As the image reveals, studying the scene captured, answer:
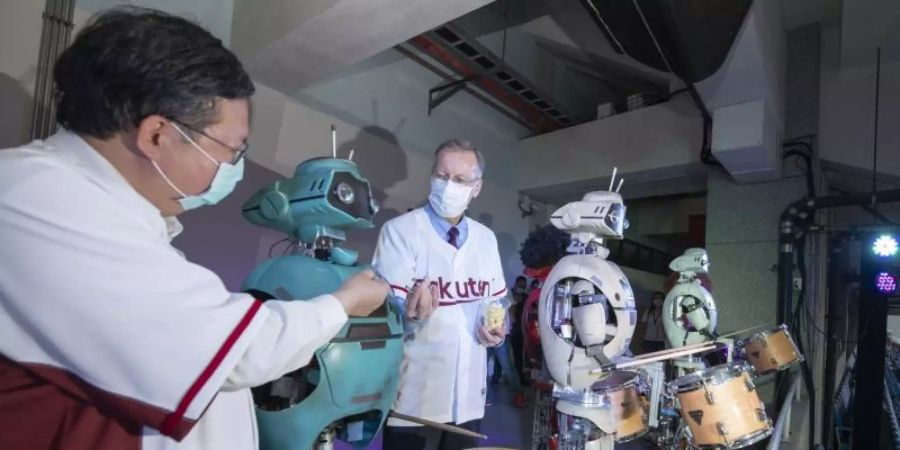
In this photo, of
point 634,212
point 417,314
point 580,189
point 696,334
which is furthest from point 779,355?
point 634,212

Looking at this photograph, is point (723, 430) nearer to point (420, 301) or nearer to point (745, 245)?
point (420, 301)

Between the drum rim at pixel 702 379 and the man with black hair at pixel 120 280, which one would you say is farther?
the drum rim at pixel 702 379

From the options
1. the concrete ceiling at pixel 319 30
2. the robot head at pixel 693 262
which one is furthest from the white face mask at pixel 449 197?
the robot head at pixel 693 262

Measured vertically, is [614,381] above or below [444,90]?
below

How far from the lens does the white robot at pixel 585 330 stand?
7.18ft

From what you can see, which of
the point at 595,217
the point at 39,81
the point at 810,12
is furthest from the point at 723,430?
the point at 810,12

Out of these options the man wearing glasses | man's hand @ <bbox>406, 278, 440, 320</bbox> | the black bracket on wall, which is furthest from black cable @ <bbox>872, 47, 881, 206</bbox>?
man's hand @ <bbox>406, 278, 440, 320</bbox>

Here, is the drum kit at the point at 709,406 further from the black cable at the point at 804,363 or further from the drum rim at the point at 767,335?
the black cable at the point at 804,363

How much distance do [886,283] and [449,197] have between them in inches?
160

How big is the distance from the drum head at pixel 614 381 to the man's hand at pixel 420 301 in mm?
1119

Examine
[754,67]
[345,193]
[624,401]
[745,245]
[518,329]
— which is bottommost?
[518,329]

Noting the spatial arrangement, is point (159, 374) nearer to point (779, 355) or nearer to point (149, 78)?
point (149, 78)

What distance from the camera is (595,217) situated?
2.38 meters

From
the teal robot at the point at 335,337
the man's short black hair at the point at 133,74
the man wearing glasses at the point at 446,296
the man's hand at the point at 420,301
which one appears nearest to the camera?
the man's short black hair at the point at 133,74
